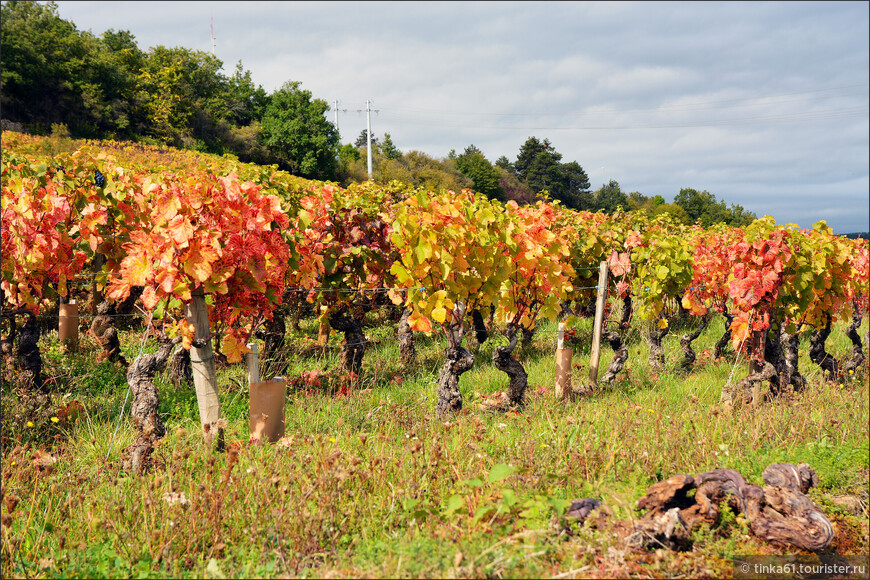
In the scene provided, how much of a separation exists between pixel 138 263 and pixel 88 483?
1360 millimetres

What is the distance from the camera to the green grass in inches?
103

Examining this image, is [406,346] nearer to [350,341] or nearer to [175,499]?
[350,341]

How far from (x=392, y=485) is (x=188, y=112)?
3738cm

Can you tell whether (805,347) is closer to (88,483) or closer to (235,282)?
(235,282)

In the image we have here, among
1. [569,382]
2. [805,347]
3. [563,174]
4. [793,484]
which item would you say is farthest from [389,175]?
[793,484]

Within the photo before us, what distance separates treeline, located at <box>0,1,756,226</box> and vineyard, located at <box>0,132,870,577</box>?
1138 centimetres

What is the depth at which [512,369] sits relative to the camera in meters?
5.48

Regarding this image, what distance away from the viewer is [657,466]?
3541 mm

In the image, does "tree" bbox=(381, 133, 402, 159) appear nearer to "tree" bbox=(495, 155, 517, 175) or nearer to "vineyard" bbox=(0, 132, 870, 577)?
"tree" bbox=(495, 155, 517, 175)

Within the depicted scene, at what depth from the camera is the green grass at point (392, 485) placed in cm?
262

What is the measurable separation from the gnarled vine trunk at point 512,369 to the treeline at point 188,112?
12222 mm

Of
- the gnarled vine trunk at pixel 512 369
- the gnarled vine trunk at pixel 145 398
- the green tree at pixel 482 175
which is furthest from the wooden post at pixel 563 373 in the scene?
the green tree at pixel 482 175

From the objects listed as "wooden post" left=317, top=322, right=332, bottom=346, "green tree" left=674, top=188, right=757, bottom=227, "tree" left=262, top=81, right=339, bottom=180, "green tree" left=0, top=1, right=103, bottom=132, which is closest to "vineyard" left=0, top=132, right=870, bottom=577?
"wooden post" left=317, top=322, right=332, bottom=346

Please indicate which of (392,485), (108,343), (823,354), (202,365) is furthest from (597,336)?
(108,343)
